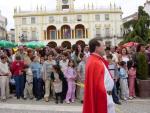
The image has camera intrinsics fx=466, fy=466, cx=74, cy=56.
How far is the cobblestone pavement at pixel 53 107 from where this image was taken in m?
12.5

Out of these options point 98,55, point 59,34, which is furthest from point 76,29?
point 98,55

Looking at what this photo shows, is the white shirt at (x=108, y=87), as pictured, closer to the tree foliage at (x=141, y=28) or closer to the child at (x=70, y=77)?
the child at (x=70, y=77)

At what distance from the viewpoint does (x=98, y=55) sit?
22.2ft

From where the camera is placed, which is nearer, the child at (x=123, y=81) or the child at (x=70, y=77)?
the child at (x=70, y=77)

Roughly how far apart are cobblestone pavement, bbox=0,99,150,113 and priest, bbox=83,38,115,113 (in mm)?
5658

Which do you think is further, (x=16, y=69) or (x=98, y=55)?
(x=16, y=69)

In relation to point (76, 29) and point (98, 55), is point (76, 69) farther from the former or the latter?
point (76, 29)

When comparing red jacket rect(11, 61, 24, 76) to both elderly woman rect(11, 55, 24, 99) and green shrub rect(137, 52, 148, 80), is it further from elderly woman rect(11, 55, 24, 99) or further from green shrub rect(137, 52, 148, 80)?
green shrub rect(137, 52, 148, 80)

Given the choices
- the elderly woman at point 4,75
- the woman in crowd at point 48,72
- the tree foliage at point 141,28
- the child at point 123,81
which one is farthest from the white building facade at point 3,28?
the child at point 123,81

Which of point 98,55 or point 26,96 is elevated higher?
point 98,55

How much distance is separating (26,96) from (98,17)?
8237 centimetres

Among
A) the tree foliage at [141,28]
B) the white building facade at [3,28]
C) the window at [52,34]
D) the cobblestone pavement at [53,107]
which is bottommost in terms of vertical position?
the cobblestone pavement at [53,107]

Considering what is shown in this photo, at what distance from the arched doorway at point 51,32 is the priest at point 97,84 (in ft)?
289

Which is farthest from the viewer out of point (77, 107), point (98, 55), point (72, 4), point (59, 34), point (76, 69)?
point (72, 4)
